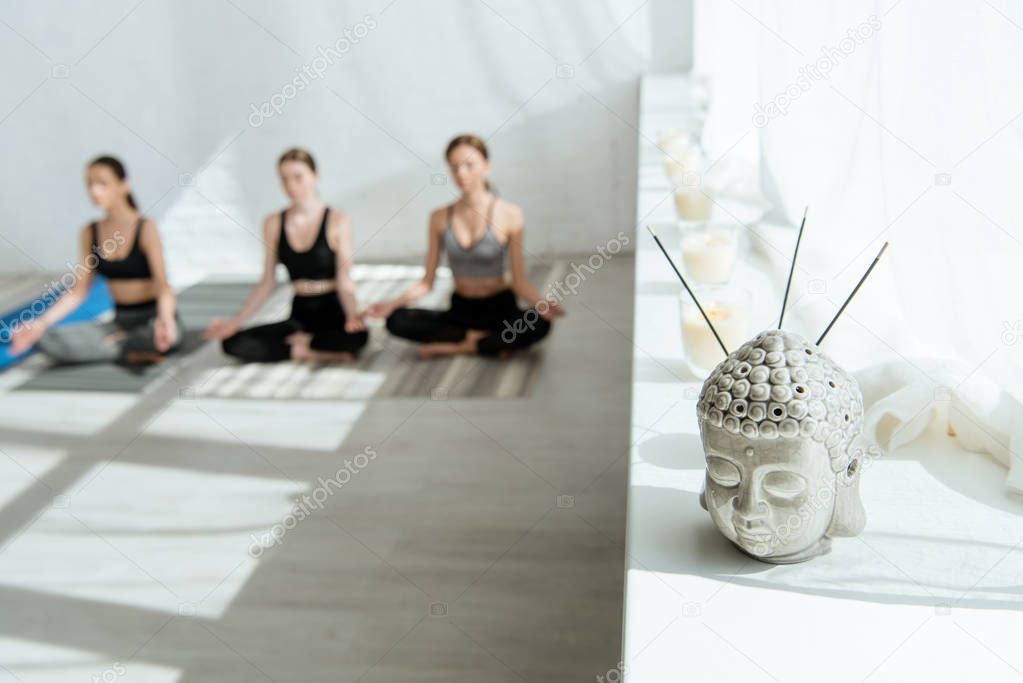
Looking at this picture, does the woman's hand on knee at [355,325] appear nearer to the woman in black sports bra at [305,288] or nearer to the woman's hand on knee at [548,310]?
the woman in black sports bra at [305,288]

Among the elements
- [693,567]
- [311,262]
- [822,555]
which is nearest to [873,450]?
[822,555]

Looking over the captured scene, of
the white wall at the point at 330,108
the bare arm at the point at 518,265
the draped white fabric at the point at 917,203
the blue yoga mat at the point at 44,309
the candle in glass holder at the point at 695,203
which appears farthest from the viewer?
the white wall at the point at 330,108

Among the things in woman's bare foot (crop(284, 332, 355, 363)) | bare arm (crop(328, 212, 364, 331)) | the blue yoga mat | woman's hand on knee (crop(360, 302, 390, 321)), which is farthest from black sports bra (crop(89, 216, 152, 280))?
woman's hand on knee (crop(360, 302, 390, 321))

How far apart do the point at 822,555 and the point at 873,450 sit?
0.93 feet

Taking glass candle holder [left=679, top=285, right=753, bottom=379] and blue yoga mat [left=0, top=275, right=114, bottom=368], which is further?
blue yoga mat [left=0, top=275, right=114, bottom=368]

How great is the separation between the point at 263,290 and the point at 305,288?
7.1 inches

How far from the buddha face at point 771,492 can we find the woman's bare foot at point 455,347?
267 centimetres

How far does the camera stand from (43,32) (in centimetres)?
487

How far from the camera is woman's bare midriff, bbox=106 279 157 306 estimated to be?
3.87 m

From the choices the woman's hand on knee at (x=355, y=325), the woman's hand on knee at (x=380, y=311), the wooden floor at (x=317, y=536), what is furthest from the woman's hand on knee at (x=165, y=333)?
the woman's hand on knee at (x=380, y=311)

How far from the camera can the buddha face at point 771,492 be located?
3.12 feet

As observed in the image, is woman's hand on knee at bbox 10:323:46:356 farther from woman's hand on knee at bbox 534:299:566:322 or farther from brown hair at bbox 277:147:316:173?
woman's hand on knee at bbox 534:299:566:322

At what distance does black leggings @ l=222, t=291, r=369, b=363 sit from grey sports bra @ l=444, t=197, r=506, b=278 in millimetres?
500

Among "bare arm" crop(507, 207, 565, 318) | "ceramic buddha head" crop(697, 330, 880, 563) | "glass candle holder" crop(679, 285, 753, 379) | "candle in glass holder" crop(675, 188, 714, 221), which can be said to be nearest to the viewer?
"ceramic buddha head" crop(697, 330, 880, 563)
